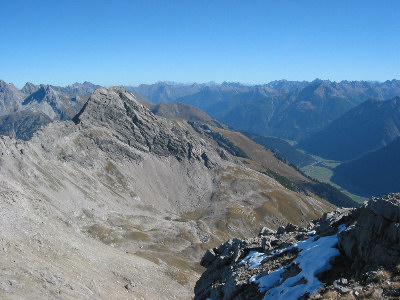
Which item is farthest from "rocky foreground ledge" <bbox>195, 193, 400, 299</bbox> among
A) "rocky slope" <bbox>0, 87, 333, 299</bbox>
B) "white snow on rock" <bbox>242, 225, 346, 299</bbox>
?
"rocky slope" <bbox>0, 87, 333, 299</bbox>

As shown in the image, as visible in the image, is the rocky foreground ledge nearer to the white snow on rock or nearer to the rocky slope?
the white snow on rock

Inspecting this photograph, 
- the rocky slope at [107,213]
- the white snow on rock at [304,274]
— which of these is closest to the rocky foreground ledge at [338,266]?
the white snow on rock at [304,274]

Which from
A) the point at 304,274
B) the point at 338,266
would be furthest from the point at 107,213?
the point at 338,266

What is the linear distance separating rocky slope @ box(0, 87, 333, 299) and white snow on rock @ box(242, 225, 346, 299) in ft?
87.1

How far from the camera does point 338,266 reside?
→ 26906mm

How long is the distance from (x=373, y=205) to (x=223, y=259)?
25305 millimetres

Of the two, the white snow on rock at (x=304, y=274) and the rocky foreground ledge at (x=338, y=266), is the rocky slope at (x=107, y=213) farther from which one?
the white snow on rock at (x=304, y=274)

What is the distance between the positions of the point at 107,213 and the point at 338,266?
11350cm

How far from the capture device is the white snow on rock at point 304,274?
82.1 ft

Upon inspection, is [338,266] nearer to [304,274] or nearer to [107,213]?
[304,274]

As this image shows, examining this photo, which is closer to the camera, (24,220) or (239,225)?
(24,220)

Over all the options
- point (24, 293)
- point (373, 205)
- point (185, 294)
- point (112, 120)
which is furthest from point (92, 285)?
point (112, 120)

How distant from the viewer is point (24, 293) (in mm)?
35031

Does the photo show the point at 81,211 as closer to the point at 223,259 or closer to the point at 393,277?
the point at 223,259
